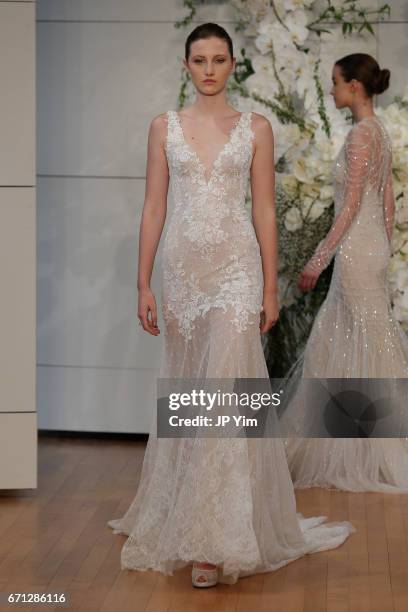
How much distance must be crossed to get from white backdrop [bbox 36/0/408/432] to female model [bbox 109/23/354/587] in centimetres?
193

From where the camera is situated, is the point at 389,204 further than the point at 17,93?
Yes

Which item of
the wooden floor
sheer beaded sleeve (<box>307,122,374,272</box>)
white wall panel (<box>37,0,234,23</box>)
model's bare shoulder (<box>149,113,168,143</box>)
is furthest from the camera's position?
white wall panel (<box>37,0,234,23</box>)

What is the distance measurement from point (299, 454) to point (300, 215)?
1.12m

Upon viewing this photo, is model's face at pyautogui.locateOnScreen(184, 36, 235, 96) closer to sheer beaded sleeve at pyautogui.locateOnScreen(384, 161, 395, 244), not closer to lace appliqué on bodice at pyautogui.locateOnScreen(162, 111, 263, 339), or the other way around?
lace appliqué on bodice at pyautogui.locateOnScreen(162, 111, 263, 339)

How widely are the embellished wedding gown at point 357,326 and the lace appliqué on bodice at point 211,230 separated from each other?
128cm

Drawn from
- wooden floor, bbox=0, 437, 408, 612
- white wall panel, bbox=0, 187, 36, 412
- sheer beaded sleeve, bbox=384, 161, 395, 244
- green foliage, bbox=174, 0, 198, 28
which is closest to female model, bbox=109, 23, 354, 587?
wooden floor, bbox=0, 437, 408, 612

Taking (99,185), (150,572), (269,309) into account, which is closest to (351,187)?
(269,309)

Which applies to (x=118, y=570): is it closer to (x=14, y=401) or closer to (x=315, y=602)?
(x=315, y=602)

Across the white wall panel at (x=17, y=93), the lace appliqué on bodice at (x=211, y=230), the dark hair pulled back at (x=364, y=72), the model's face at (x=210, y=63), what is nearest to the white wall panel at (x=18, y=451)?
the white wall panel at (x=17, y=93)

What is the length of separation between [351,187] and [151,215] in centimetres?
139

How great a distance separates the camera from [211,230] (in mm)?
3883

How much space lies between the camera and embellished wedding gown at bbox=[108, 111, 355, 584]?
3656mm

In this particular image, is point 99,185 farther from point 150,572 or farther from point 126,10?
point 150,572

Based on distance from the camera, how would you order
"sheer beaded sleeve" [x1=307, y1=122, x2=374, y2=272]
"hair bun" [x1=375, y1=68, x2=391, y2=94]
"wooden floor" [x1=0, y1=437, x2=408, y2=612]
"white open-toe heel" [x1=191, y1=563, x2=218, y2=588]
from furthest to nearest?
"hair bun" [x1=375, y1=68, x2=391, y2=94] → "sheer beaded sleeve" [x1=307, y1=122, x2=374, y2=272] → "white open-toe heel" [x1=191, y1=563, x2=218, y2=588] → "wooden floor" [x1=0, y1=437, x2=408, y2=612]
